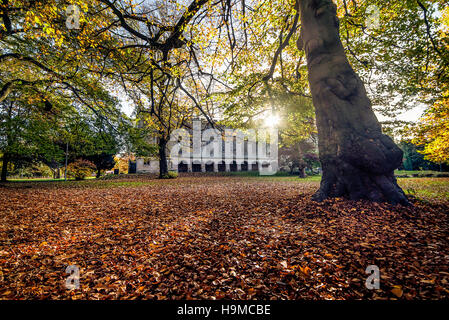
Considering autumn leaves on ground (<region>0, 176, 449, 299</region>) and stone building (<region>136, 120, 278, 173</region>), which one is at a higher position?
stone building (<region>136, 120, 278, 173</region>)

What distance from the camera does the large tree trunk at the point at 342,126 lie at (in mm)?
4426

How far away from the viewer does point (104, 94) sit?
10.6m

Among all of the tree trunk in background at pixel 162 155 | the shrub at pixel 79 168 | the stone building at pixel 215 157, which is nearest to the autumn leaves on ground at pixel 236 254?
the tree trunk in background at pixel 162 155

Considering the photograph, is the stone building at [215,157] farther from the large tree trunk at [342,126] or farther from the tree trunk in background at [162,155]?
the large tree trunk at [342,126]

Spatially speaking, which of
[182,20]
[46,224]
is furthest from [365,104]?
[46,224]

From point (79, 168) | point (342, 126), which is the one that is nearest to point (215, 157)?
point (79, 168)

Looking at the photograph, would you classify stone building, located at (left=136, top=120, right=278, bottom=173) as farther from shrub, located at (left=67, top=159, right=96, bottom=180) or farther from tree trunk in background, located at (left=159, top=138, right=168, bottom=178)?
shrub, located at (left=67, top=159, right=96, bottom=180)

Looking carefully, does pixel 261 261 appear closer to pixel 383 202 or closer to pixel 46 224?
pixel 383 202

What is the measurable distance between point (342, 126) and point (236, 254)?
174 inches

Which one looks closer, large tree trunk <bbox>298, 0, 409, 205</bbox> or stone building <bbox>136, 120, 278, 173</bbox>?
large tree trunk <bbox>298, 0, 409, 205</bbox>

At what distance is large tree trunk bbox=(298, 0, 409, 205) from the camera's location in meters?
4.43

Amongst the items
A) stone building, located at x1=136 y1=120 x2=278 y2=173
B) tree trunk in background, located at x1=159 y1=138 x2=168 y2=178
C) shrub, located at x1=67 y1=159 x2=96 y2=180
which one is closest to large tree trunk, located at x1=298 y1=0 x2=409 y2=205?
tree trunk in background, located at x1=159 y1=138 x2=168 y2=178

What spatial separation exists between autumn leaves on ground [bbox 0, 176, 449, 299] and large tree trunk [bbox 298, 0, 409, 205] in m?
0.60

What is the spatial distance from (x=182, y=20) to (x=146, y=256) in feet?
20.4
